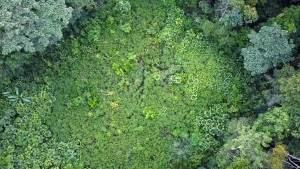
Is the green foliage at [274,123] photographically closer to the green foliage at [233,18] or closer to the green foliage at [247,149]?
the green foliage at [247,149]

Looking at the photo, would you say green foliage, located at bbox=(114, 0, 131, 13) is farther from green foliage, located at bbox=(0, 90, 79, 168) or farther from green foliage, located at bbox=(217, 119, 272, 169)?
green foliage, located at bbox=(217, 119, 272, 169)

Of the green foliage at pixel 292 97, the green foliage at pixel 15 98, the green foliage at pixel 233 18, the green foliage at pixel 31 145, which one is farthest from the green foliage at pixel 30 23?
the green foliage at pixel 292 97

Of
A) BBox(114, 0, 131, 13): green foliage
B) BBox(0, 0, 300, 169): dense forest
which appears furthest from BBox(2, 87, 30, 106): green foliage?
BBox(114, 0, 131, 13): green foliage

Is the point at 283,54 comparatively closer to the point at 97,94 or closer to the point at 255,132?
the point at 255,132

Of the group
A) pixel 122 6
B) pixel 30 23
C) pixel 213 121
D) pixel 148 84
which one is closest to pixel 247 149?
pixel 213 121

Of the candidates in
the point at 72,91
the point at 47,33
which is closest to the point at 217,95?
the point at 72,91

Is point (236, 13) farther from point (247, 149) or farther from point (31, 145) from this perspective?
point (31, 145)

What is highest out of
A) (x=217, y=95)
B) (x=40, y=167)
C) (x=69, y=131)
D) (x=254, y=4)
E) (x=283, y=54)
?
(x=254, y=4)
